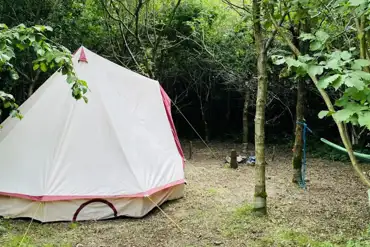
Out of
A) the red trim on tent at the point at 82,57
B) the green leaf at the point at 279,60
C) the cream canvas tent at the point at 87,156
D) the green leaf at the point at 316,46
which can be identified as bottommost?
the cream canvas tent at the point at 87,156

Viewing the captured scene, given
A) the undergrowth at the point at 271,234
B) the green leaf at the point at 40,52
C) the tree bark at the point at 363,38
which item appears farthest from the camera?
the undergrowth at the point at 271,234

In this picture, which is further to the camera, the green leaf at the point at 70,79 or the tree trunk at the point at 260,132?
the tree trunk at the point at 260,132

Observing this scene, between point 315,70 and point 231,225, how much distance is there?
2.42 metres

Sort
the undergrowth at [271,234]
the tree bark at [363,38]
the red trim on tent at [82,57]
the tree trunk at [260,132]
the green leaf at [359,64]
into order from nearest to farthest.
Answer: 1. the green leaf at [359,64]
2. the tree bark at [363,38]
3. the undergrowth at [271,234]
4. the tree trunk at [260,132]
5. the red trim on tent at [82,57]

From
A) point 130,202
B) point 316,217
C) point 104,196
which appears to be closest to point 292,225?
point 316,217

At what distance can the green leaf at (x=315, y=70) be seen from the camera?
168 cm

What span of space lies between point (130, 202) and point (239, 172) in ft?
9.97

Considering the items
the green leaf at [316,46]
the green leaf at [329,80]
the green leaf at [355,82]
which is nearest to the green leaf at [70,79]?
the green leaf at [316,46]

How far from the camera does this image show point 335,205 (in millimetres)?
4414

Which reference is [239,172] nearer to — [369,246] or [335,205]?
[335,205]

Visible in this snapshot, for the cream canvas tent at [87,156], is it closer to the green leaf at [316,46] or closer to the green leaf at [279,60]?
the green leaf at [279,60]

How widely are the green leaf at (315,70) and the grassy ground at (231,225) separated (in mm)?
2048

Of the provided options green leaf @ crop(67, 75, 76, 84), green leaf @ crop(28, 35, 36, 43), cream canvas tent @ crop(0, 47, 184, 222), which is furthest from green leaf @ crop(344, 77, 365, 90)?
cream canvas tent @ crop(0, 47, 184, 222)

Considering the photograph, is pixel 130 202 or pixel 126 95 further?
pixel 126 95
